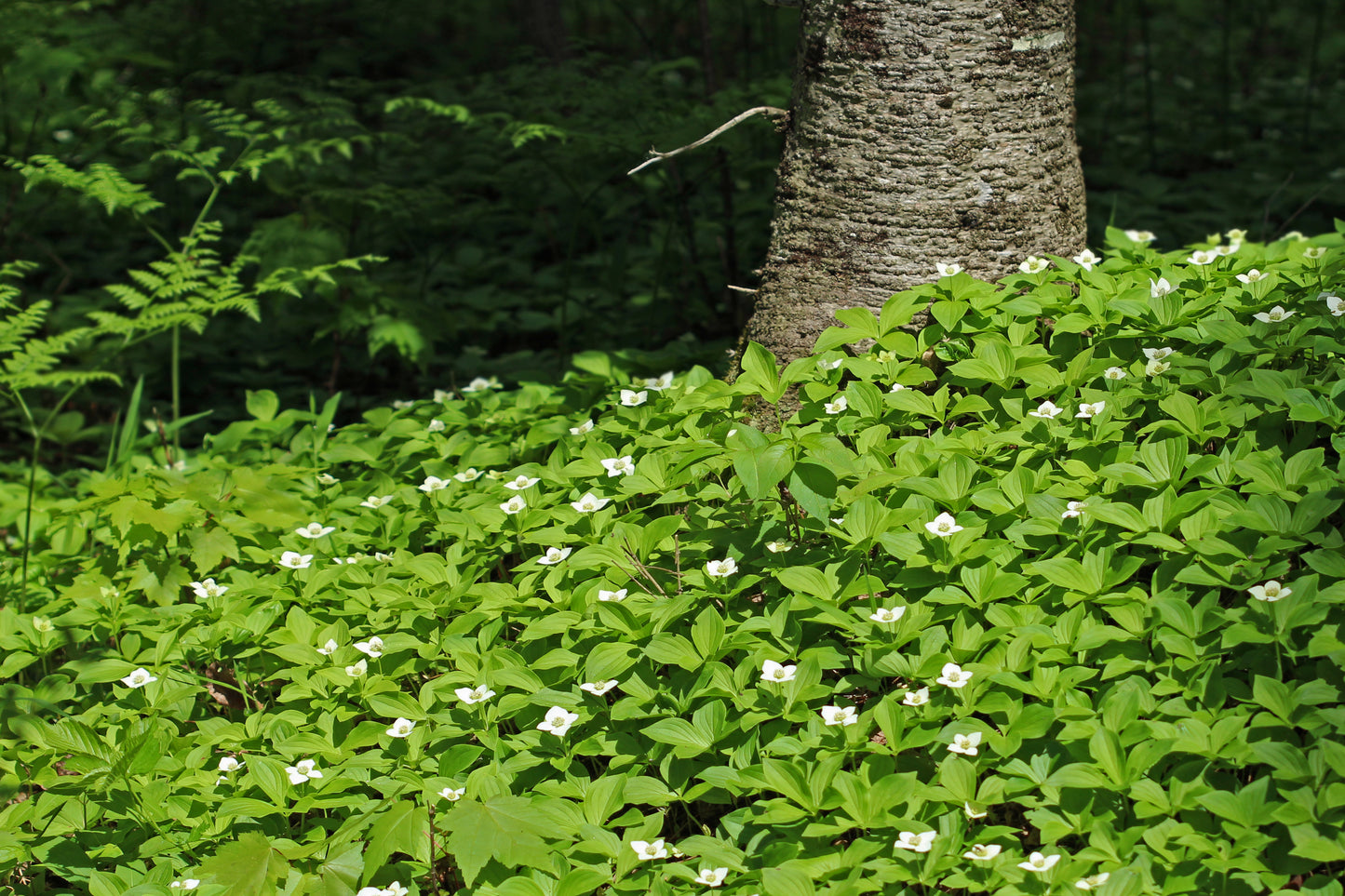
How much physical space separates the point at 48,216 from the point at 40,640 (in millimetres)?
4549

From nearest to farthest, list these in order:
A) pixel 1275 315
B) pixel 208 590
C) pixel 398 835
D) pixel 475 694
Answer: pixel 398 835 < pixel 475 694 < pixel 1275 315 < pixel 208 590

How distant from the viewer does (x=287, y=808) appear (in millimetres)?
1992

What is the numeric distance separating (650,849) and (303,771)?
0.79 meters

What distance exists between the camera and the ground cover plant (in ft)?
5.65

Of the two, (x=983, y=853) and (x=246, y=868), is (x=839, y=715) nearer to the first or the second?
(x=983, y=853)

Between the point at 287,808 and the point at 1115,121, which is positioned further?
the point at 1115,121

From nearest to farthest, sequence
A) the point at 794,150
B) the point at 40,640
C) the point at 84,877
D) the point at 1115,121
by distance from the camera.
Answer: the point at 84,877 < the point at 40,640 < the point at 794,150 < the point at 1115,121

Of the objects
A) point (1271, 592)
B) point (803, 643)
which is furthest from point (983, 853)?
point (1271, 592)

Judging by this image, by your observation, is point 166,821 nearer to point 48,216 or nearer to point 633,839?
point 633,839

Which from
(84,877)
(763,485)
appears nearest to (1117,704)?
(763,485)

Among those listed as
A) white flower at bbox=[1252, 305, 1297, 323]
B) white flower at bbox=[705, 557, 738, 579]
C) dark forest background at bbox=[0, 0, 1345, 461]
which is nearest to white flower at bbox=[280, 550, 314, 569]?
white flower at bbox=[705, 557, 738, 579]

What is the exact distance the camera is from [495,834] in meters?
1.80

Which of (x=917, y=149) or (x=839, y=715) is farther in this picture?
(x=917, y=149)

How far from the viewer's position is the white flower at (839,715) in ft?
6.15
